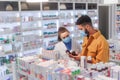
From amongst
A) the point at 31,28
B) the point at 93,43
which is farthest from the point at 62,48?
the point at 31,28

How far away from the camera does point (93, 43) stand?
11.1 feet

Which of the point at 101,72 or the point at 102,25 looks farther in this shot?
the point at 102,25

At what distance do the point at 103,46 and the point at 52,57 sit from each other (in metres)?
0.81

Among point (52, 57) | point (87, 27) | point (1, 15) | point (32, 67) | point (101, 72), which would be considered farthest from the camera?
point (1, 15)

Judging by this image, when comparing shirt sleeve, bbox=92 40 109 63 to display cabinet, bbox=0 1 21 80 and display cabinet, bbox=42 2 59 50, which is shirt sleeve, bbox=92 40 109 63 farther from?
display cabinet, bbox=42 2 59 50

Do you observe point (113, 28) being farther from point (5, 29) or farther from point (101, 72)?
point (101, 72)

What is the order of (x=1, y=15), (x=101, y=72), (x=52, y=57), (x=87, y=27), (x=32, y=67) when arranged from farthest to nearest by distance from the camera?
1. (x=1, y=15)
2. (x=87, y=27)
3. (x=52, y=57)
4. (x=32, y=67)
5. (x=101, y=72)

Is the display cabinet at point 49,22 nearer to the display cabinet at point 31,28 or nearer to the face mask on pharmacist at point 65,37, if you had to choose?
the display cabinet at point 31,28

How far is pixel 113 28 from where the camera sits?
1161 centimetres

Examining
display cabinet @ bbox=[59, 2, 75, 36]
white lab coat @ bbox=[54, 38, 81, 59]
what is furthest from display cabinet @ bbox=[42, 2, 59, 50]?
white lab coat @ bbox=[54, 38, 81, 59]

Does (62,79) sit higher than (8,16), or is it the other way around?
(8,16)

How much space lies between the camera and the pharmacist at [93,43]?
326 cm

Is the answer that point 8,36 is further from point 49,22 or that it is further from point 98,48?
point 98,48

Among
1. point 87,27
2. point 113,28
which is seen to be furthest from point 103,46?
point 113,28
